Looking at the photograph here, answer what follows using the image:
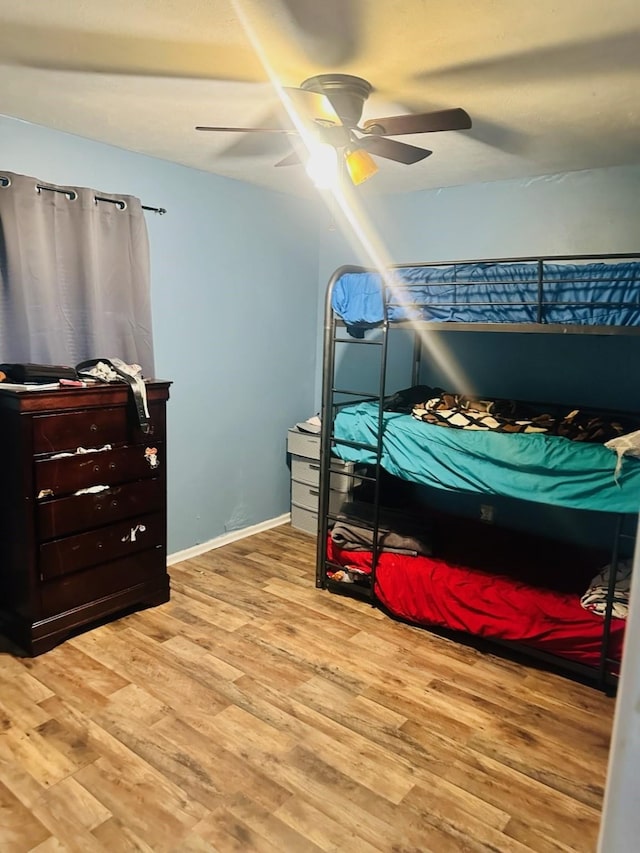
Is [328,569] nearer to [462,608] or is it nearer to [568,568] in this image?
[462,608]

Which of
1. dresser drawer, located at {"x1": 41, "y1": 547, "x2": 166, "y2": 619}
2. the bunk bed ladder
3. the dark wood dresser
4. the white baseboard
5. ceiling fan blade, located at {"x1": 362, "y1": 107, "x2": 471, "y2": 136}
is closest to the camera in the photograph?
ceiling fan blade, located at {"x1": 362, "y1": 107, "x2": 471, "y2": 136}

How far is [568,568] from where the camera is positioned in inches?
122

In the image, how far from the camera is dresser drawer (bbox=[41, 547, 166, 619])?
105 inches

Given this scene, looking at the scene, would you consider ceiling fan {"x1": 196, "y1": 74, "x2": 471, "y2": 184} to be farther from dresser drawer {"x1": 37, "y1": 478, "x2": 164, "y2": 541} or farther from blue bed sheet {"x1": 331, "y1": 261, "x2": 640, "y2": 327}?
dresser drawer {"x1": 37, "y1": 478, "x2": 164, "y2": 541}

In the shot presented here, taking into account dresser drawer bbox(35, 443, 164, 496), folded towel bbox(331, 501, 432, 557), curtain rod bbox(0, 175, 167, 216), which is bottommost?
folded towel bbox(331, 501, 432, 557)

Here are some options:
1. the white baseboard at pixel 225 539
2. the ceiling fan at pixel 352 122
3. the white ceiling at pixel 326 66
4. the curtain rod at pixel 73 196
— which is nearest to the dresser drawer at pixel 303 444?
the white baseboard at pixel 225 539

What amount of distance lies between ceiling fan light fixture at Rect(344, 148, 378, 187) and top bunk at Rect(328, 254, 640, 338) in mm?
581

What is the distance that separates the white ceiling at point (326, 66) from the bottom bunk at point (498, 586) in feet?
6.51

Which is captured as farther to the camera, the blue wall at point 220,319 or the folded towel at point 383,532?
the blue wall at point 220,319

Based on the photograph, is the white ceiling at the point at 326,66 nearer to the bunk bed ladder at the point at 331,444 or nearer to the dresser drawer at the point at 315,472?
the bunk bed ladder at the point at 331,444

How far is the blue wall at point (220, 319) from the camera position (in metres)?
3.31

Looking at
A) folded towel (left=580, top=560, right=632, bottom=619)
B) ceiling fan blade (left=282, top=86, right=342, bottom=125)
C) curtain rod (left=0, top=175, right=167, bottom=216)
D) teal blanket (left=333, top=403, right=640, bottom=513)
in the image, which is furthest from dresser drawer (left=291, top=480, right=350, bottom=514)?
ceiling fan blade (left=282, top=86, right=342, bottom=125)

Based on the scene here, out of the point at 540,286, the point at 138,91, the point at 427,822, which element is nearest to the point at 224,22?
the point at 138,91

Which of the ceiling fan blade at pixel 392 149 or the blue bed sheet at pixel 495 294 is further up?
the ceiling fan blade at pixel 392 149
